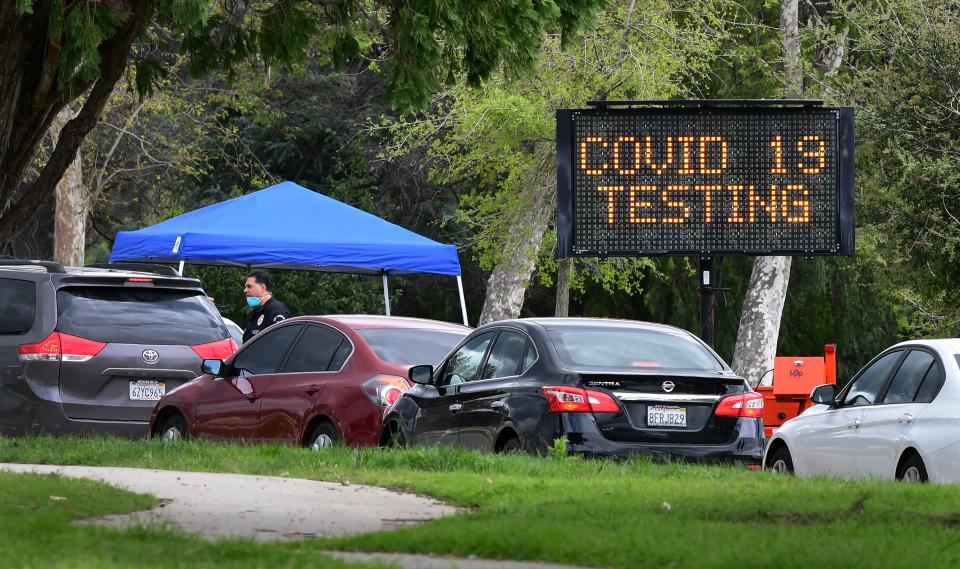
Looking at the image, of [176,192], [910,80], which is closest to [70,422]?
[910,80]

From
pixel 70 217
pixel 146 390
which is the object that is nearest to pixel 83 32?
pixel 146 390

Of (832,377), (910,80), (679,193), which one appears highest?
(910,80)

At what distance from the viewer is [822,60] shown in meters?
34.3

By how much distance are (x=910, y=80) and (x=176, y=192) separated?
89.7 feet

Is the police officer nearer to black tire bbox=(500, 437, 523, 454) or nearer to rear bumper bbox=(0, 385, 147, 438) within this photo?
rear bumper bbox=(0, 385, 147, 438)

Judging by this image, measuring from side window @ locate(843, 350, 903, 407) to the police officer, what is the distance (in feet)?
22.7

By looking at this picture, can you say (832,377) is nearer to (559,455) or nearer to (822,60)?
(559,455)

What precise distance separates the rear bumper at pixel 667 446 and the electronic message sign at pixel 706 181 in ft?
17.2

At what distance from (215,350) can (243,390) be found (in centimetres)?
130

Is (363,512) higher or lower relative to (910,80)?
lower

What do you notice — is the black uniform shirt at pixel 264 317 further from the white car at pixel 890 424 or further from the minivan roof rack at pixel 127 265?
the white car at pixel 890 424

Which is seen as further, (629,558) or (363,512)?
(363,512)

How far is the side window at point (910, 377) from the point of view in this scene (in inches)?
472

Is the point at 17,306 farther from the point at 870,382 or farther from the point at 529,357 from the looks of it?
the point at 870,382
